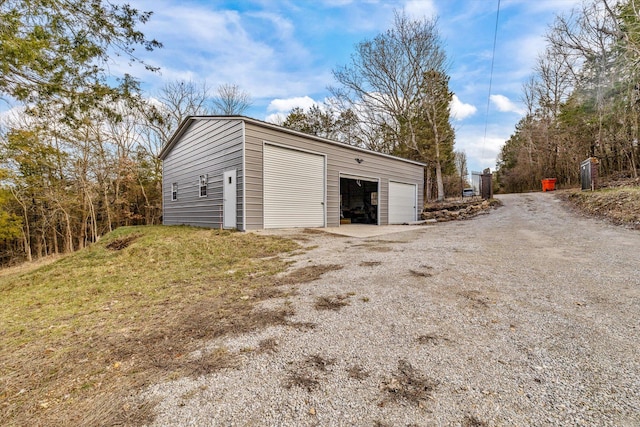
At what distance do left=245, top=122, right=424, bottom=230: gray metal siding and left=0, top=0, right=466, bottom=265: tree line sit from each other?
93.2 inches

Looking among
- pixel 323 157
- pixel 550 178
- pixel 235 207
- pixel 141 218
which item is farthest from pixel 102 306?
pixel 550 178

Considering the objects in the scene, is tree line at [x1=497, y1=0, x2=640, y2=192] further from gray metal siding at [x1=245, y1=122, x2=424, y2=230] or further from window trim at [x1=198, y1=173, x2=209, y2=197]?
window trim at [x1=198, y1=173, x2=209, y2=197]

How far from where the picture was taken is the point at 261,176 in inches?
312

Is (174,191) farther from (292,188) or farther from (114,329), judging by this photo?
(114,329)

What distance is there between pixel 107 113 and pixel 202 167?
182 inches

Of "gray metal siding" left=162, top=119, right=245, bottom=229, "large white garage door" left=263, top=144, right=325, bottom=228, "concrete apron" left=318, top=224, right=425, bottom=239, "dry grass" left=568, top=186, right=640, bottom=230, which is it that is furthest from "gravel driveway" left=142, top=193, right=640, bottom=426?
"gray metal siding" left=162, top=119, right=245, bottom=229

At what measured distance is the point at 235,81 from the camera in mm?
20094

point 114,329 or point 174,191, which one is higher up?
point 174,191

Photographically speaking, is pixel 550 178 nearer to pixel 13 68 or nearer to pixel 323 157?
pixel 323 157

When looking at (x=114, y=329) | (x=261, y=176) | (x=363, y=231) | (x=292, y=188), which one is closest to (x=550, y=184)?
(x=363, y=231)

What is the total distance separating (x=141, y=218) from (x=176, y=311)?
1679cm

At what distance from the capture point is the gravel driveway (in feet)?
4.32

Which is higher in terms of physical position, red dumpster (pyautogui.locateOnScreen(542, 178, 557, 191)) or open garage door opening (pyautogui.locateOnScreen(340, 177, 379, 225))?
red dumpster (pyautogui.locateOnScreen(542, 178, 557, 191))

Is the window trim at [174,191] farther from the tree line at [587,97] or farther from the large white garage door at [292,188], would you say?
the tree line at [587,97]
